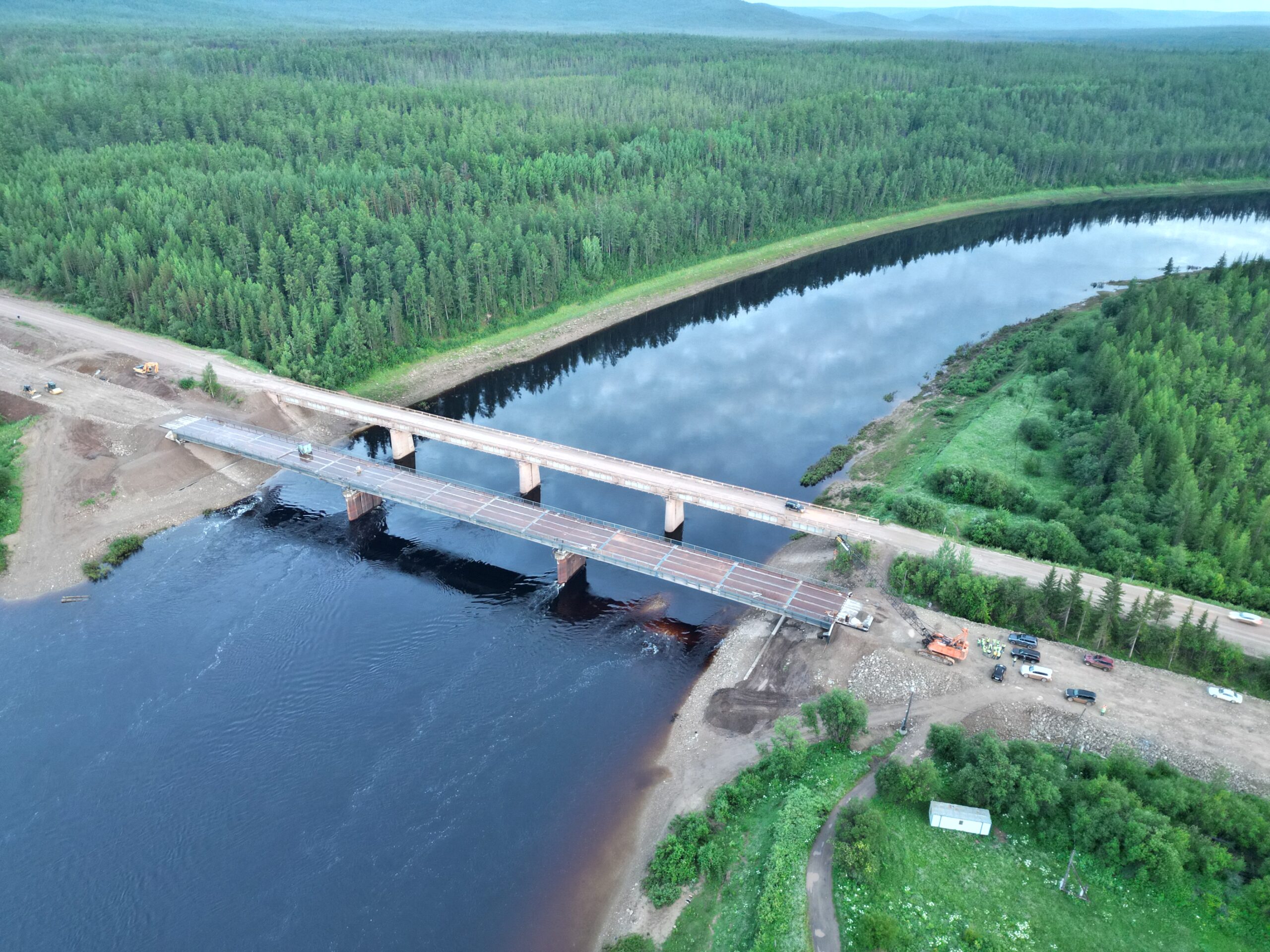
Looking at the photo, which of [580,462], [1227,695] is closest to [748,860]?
[1227,695]

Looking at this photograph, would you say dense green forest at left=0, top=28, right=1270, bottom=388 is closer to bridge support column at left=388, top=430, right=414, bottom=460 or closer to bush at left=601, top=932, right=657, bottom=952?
bridge support column at left=388, top=430, right=414, bottom=460

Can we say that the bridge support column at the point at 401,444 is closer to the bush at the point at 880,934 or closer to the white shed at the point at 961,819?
the white shed at the point at 961,819

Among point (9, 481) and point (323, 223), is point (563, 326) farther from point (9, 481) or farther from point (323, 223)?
point (9, 481)

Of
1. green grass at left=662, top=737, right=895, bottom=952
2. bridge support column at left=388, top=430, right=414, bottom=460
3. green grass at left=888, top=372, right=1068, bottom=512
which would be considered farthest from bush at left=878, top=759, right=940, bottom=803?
bridge support column at left=388, top=430, right=414, bottom=460

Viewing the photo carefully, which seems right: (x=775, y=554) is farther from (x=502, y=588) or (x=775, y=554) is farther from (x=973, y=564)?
(x=502, y=588)

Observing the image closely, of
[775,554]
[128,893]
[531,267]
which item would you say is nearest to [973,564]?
[775,554]

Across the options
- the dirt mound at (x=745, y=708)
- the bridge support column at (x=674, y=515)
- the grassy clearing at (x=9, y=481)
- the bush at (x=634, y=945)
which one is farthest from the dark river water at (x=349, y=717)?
the grassy clearing at (x=9, y=481)
